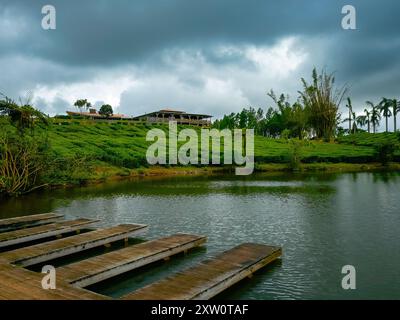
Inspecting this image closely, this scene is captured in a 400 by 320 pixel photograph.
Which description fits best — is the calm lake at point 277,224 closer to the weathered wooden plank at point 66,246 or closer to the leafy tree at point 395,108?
the weathered wooden plank at point 66,246

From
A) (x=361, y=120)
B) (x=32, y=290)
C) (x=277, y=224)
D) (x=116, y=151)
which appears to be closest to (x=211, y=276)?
(x=32, y=290)

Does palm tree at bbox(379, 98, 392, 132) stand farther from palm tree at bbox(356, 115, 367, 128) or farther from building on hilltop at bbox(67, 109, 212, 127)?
building on hilltop at bbox(67, 109, 212, 127)

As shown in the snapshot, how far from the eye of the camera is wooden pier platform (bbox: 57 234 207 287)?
9.68 metres

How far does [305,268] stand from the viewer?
11352 millimetres

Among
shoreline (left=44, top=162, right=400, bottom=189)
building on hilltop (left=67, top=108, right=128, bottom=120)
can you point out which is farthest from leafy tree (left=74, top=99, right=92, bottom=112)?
shoreline (left=44, top=162, right=400, bottom=189)

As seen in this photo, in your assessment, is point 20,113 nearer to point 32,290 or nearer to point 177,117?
point 32,290

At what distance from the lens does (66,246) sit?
42.4 ft

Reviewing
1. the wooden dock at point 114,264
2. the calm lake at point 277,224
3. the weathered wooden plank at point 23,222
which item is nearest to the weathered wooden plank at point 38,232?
the wooden dock at point 114,264

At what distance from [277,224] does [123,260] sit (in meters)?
8.70

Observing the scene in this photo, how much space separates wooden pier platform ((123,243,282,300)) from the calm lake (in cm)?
44

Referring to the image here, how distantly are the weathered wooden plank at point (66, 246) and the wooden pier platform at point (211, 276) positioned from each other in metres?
4.89

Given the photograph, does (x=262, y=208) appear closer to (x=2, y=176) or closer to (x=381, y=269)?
(x=381, y=269)

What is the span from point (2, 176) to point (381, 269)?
26.4 m

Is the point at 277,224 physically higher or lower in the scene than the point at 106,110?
lower
